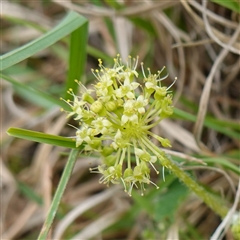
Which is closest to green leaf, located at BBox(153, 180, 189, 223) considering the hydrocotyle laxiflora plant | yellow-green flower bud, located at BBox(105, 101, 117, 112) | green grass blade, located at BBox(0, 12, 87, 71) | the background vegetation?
the background vegetation

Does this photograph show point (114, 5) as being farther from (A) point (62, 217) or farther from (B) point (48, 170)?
(A) point (62, 217)

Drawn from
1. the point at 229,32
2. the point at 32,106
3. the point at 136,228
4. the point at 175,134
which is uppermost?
the point at 32,106

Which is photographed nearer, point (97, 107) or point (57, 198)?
point (97, 107)

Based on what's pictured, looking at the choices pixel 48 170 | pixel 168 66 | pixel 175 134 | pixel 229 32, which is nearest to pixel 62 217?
pixel 48 170

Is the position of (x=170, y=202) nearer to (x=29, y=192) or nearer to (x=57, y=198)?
(x=57, y=198)

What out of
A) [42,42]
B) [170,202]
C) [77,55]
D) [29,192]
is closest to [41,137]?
[42,42]

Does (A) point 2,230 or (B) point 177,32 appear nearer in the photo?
(B) point 177,32

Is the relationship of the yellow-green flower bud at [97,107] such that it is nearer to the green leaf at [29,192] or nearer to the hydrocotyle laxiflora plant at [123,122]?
the hydrocotyle laxiflora plant at [123,122]

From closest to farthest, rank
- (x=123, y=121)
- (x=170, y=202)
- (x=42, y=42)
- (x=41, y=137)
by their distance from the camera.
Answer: (x=123, y=121)
(x=41, y=137)
(x=42, y=42)
(x=170, y=202)
